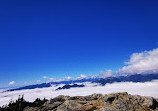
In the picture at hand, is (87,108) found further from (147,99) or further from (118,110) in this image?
(147,99)

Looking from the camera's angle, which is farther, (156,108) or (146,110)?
(156,108)

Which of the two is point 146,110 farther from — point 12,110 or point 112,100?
point 12,110

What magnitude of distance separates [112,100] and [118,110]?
6.92 metres

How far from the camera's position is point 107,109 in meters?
30.0

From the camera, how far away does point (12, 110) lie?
247 feet

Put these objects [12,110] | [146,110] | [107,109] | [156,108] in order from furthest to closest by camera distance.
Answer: [12,110] → [156,108] → [146,110] → [107,109]

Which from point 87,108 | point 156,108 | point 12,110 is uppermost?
point 87,108

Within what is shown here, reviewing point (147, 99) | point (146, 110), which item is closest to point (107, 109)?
point (146, 110)

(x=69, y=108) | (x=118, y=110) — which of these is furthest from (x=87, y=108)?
(x=118, y=110)

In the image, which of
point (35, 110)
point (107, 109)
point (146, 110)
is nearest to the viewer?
point (107, 109)

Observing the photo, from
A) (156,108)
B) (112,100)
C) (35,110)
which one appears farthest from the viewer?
(35,110)

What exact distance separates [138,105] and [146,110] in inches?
91.6

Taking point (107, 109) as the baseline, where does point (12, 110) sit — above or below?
below

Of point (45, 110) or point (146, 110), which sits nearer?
point (146, 110)
